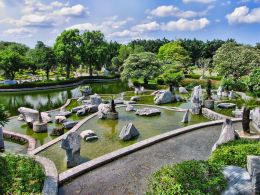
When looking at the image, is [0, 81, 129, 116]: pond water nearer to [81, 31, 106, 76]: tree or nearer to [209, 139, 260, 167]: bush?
[81, 31, 106, 76]: tree

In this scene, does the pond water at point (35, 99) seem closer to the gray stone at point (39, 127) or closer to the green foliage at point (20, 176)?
the gray stone at point (39, 127)

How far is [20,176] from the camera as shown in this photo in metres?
9.56

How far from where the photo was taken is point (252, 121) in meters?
18.5

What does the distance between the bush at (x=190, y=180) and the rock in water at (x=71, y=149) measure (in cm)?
553

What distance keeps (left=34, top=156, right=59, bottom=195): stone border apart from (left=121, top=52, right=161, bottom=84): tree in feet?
96.9

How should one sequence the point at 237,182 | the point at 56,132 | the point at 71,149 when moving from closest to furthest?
the point at 237,182
the point at 71,149
the point at 56,132

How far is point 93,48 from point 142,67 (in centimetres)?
2091

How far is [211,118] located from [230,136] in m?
8.92

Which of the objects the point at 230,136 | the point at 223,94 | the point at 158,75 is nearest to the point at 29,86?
the point at 158,75

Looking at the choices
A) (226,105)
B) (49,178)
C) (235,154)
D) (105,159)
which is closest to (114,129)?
(105,159)

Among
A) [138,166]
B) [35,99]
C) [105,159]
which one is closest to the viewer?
[138,166]

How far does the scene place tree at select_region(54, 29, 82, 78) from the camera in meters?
52.1

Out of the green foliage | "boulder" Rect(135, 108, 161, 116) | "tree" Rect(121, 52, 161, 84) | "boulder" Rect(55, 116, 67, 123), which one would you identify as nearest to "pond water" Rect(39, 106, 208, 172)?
"boulder" Rect(135, 108, 161, 116)

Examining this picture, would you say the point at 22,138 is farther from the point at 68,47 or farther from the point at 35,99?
the point at 68,47
